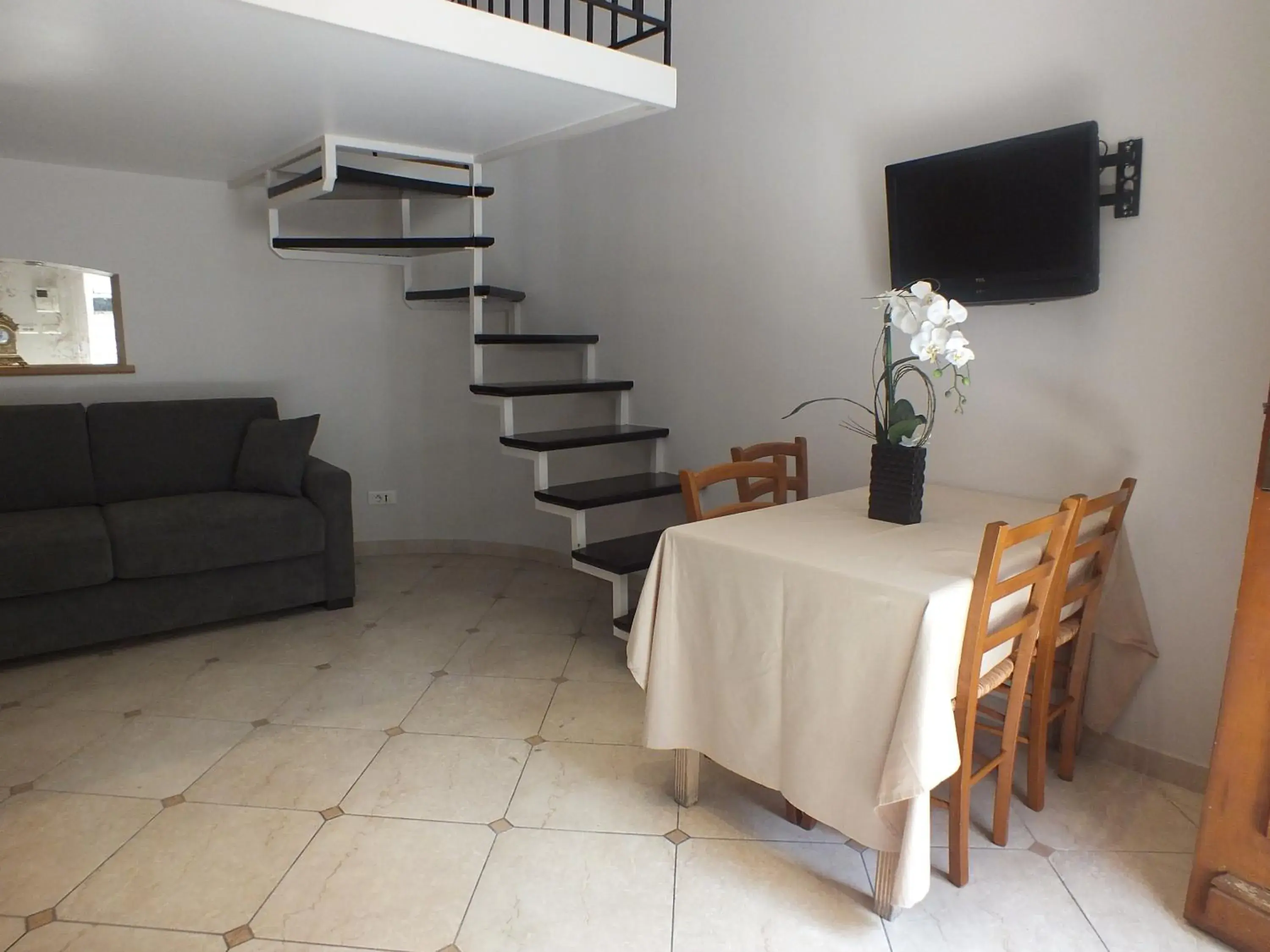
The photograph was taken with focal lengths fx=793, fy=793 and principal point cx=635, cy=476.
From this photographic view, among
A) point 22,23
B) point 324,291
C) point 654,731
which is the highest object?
point 22,23

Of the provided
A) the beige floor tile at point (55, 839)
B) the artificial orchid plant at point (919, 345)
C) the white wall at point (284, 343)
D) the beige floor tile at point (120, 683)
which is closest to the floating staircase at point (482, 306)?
the white wall at point (284, 343)

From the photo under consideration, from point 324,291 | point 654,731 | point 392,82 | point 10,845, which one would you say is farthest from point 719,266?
point 10,845

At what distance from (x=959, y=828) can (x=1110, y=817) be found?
25.0 inches

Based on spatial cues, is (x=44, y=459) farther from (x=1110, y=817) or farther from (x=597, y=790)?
(x=1110, y=817)

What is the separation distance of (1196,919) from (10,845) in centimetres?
288

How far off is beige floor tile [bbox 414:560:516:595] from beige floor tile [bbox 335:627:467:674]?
1.83ft

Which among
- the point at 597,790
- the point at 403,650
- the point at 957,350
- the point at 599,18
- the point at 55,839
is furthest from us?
the point at 599,18

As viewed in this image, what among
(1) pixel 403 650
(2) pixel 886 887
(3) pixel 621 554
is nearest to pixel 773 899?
(2) pixel 886 887

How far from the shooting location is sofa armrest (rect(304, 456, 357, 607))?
3.68 metres

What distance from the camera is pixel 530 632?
3523 millimetres

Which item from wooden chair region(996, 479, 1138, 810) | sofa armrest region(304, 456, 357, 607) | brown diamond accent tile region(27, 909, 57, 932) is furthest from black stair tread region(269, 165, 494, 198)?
wooden chair region(996, 479, 1138, 810)

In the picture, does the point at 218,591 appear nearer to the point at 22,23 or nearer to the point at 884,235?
the point at 22,23

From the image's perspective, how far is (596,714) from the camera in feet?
9.09

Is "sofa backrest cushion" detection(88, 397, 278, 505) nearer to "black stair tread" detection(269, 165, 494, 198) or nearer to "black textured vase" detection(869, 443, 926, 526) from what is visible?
"black stair tread" detection(269, 165, 494, 198)
